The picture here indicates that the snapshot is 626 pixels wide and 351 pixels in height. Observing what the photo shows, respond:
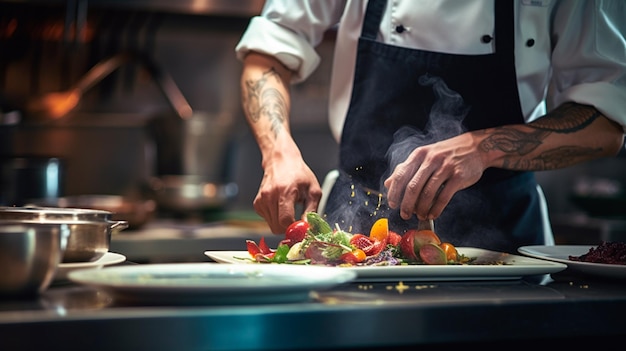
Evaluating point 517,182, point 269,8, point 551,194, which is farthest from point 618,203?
point 269,8

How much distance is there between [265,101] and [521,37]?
0.69 m

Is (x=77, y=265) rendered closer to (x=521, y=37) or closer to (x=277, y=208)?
(x=277, y=208)

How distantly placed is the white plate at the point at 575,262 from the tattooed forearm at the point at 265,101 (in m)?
0.72

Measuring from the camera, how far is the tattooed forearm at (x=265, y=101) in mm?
2129

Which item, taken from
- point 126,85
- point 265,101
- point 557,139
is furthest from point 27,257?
point 126,85

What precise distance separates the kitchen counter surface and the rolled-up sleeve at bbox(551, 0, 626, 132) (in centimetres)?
79

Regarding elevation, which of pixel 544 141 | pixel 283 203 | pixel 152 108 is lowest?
pixel 283 203

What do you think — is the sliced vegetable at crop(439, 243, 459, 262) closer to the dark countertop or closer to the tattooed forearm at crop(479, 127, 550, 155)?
the dark countertop

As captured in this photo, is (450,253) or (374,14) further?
(374,14)

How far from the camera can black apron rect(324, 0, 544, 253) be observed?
6.84 feet

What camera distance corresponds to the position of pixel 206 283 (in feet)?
3.46

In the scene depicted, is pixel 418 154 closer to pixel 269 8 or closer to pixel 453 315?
pixel 453 315

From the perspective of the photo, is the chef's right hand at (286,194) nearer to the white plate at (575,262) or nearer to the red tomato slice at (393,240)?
the red tomato slice at (393,240)

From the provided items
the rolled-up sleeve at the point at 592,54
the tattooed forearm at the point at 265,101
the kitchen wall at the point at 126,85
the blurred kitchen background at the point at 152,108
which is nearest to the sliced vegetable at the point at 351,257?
the tattooed forearm at the point at 265,101
